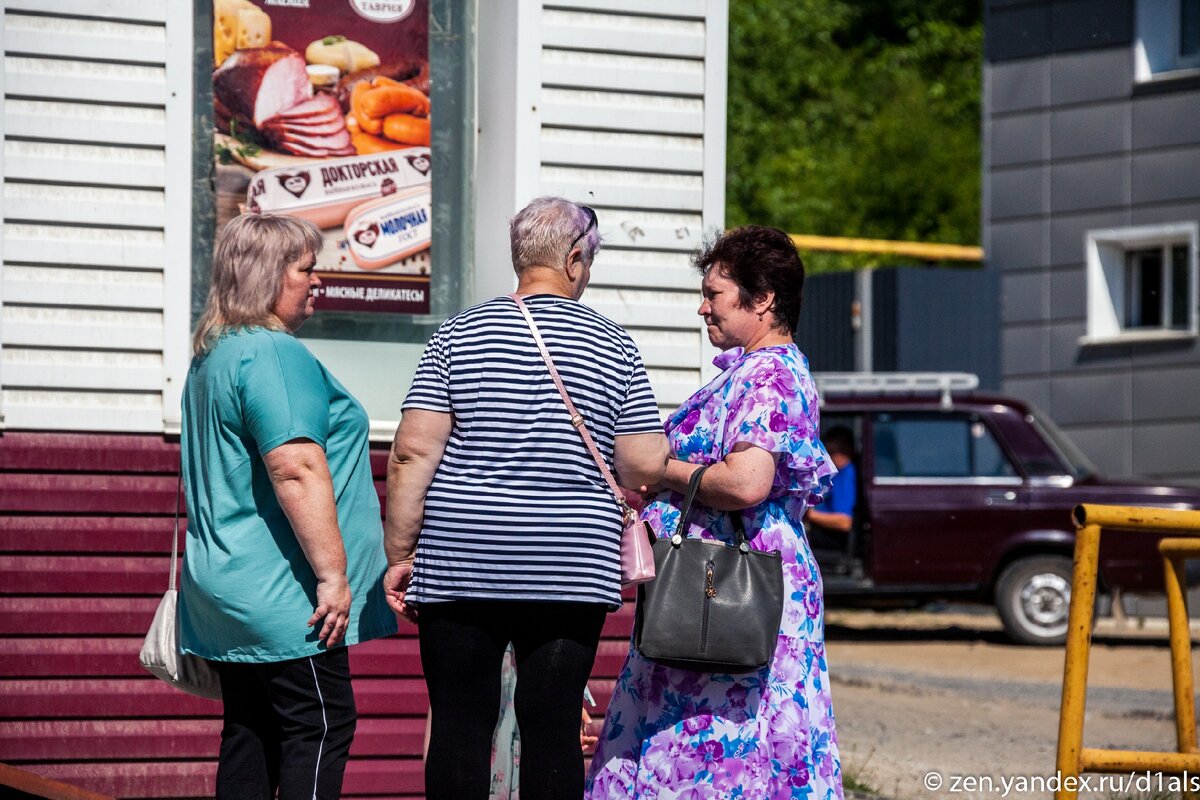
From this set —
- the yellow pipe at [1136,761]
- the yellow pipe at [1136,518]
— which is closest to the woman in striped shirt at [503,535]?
the yellow pipe at [1136,518]

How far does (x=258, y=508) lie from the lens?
3.93m

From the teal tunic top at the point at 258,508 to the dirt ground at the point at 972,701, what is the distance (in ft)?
10.7

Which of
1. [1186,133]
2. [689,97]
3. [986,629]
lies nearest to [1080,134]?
[1186,133]

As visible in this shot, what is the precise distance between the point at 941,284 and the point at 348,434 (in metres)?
16.2

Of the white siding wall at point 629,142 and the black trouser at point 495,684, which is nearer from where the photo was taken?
the black trouser at point 495,684

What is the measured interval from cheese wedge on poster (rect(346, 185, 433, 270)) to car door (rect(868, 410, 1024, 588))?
8223 mm

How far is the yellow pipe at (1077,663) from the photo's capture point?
4.94 meters

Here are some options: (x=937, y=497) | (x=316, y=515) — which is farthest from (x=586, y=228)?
Result: (x=937, y=497)

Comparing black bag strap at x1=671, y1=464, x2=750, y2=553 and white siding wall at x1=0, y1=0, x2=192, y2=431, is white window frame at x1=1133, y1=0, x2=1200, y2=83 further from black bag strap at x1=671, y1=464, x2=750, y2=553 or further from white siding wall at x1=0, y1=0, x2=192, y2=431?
black bag strap at x1=671, y1=464, x2=750, y2=553

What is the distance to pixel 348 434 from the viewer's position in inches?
159

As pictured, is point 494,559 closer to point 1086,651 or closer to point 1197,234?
point 1086,651

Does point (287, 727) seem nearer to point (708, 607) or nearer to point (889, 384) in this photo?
point (708, 607)

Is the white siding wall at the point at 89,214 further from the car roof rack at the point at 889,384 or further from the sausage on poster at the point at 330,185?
the car roof rack at the point at 889,384

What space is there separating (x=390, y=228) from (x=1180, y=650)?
3.08 metres
